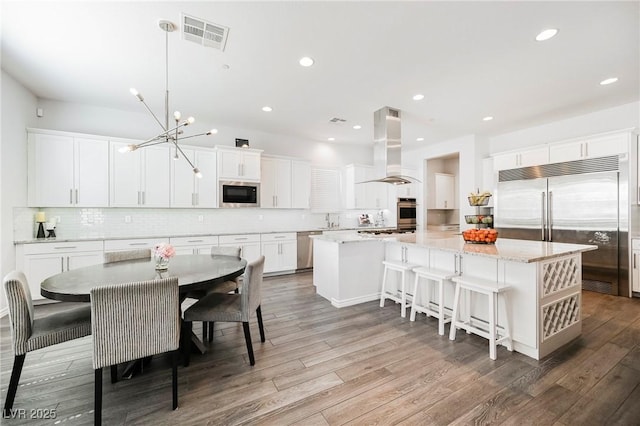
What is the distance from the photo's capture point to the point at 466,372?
2078 millimetres

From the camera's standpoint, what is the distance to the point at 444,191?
24.1 ft

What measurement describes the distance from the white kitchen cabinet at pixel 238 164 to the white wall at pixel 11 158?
97.2 inches

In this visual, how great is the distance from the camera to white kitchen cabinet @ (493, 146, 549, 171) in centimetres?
466

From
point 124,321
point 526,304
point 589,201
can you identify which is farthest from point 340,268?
point 589,201

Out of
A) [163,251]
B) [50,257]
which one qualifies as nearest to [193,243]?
[50,257]

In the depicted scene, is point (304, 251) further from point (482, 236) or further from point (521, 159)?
point (521, 159)

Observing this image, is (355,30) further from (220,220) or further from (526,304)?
(220,220)

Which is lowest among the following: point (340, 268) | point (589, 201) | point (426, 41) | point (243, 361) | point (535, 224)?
point (243, 361)

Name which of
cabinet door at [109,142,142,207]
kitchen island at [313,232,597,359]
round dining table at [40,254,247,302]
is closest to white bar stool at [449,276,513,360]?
kitchen island at [313,232,597,359]

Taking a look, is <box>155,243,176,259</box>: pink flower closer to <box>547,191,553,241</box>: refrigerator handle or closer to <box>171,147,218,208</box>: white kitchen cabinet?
<box>171,147,218,208</box>: white kitchen cabinet

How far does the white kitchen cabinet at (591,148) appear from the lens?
153 inches

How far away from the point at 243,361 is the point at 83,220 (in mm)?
3759

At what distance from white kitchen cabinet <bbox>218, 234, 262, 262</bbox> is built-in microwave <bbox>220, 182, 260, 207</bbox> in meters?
0.61

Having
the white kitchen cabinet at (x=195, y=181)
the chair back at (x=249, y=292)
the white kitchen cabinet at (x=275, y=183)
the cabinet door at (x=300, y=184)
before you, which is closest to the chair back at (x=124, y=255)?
the chair back at (x=249, y=292)
